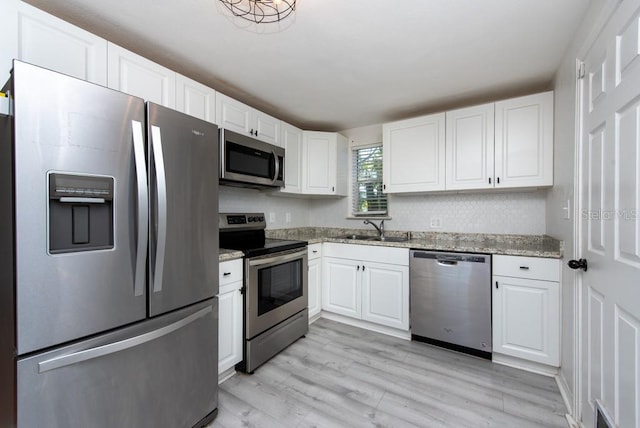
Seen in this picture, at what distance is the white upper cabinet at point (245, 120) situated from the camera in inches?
88.1

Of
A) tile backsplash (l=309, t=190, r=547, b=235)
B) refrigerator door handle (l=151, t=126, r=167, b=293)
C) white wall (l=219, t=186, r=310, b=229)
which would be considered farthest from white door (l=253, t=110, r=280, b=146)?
tile backsplash (l=309, t=190, r=547, b=235)

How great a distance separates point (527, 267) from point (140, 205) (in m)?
2.58

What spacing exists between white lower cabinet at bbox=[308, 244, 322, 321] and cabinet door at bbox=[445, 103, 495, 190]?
1502mm

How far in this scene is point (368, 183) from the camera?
351cm

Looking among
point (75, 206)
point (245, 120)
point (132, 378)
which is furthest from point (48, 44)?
point (132, 378)

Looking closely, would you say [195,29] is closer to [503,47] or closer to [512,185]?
[503,47]

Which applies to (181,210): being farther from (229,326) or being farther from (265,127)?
(265,127)

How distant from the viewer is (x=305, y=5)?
144cm

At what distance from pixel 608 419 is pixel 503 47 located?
212 cm

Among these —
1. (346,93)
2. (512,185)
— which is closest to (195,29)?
(346,93)

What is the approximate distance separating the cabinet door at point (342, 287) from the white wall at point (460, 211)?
0.77 metres

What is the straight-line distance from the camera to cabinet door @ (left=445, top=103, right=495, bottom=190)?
2.46m

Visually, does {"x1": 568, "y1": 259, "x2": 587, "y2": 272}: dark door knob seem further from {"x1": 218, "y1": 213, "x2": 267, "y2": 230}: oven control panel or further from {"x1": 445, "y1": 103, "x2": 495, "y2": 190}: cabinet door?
{"x1": 218, "y1": 213, "x2": 267, "y2": 230}: oven control panel

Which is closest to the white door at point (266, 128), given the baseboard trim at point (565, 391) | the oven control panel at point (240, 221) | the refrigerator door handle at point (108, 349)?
the oven control panel at point (240, 221)
